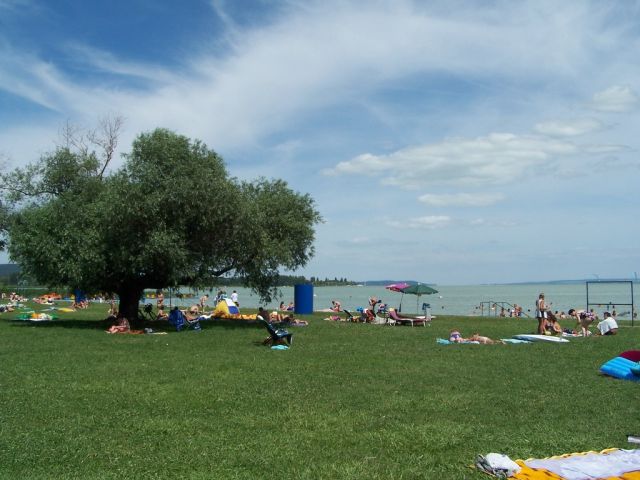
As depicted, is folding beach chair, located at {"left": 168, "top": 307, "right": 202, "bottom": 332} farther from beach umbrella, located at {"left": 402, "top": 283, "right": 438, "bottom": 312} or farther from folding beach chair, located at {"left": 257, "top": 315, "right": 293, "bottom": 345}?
beach umbrella, located at {"left": 402, "top": 283, "right": 438, "bottom": 312}

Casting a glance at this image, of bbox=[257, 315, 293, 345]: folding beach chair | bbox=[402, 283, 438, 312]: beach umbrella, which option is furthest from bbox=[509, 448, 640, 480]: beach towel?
bbox=[402, 283, 438, 312]: beach umbrella

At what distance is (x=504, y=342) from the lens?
18953mm

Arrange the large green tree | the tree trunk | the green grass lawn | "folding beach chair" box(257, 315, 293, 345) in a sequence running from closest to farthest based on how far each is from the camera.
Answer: the green grass lawn → "folding beach chair" box(257, 315, 293, 345) → the large green tree → the tree trunk

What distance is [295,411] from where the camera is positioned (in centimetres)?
873

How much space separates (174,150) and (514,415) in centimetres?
1662

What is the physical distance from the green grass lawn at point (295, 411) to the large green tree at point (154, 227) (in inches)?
229

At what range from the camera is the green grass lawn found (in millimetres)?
6422

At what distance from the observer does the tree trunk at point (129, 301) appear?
82.3ft

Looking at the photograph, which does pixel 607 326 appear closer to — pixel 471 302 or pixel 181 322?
pixel 181 322

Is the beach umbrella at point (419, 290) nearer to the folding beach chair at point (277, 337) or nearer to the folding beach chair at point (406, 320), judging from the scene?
the folding beach chair at point (406, 320)

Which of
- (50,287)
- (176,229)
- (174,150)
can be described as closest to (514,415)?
(176,229)

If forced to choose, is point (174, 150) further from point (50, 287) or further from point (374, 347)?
point (374, 347)

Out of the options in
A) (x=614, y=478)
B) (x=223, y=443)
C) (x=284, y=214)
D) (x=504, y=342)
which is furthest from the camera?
(x=284, y=214)

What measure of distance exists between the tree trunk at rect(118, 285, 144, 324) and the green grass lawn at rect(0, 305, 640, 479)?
866 cm
